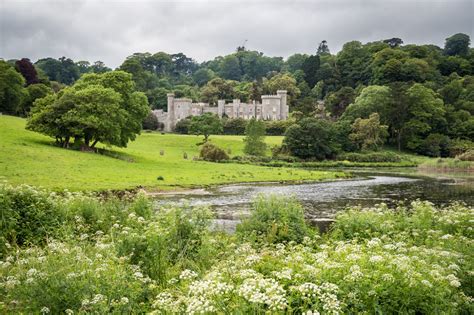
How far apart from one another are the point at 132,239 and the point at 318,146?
7416cm

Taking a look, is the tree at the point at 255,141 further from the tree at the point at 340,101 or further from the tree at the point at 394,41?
the tree at the point at 394,41

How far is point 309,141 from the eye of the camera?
81.7 m

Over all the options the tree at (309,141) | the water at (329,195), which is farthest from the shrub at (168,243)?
the tree at (309,141)

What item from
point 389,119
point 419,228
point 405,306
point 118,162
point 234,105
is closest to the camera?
point 405,306

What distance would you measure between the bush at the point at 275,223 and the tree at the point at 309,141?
64.2 metres

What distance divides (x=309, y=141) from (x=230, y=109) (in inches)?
2627

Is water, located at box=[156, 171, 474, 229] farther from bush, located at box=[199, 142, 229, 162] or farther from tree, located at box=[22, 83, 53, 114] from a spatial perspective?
tree, located at box=[22, 83, 53, 114]

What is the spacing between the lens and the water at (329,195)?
2883cm

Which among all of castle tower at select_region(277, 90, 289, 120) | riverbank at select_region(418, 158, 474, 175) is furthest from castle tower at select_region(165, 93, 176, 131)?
riverbank at select_region(418, 158, 474, 175)

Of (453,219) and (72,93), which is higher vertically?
(72,93)

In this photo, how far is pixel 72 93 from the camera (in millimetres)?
57625

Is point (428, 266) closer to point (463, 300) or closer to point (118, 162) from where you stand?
point (463, 300)

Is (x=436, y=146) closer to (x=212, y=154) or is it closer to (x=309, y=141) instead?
(x=309, y=141)

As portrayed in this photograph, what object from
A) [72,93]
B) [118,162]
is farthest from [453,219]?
[72,93]
